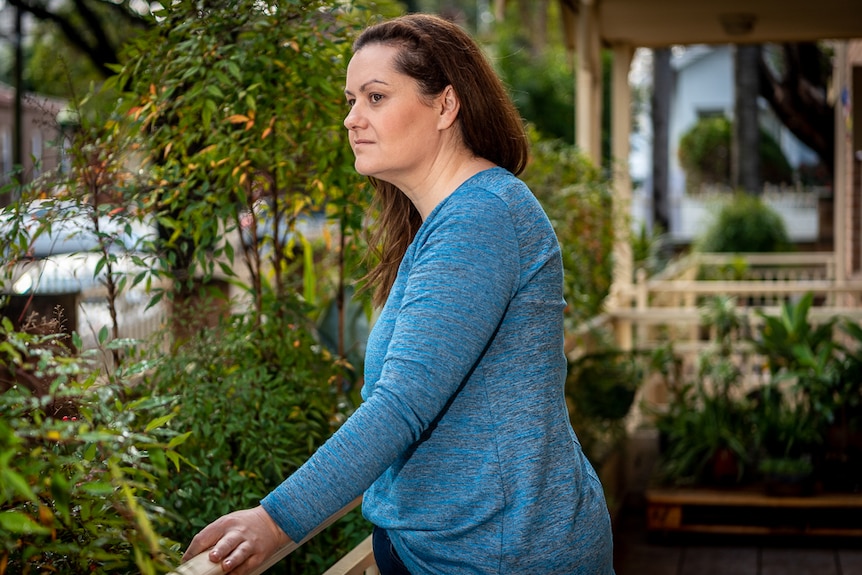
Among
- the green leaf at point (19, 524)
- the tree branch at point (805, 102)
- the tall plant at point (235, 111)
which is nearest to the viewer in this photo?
the green leaf at point (19, 524)

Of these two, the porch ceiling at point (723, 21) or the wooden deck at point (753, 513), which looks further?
the porch ceiling at point (723, 21)

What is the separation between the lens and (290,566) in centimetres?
239

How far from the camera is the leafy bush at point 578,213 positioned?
454 cm

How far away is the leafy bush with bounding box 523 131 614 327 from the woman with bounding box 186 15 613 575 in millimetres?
2751

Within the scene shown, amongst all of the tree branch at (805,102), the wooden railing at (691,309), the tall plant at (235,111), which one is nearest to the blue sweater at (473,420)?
the tall plant at (235,111)

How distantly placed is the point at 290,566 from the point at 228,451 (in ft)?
1.02

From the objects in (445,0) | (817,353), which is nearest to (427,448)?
(817,353)

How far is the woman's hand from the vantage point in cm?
131

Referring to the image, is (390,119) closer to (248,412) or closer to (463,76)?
(463,76)

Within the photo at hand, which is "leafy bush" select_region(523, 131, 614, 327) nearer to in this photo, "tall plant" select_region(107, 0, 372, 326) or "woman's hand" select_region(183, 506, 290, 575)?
"tall plant" select_region(107, 0, 372, 326)

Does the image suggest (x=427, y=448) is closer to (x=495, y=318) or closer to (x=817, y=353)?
(x=495, y=318)

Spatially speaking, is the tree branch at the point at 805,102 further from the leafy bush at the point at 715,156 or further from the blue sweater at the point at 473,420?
the blue sweater at the point at 473,420

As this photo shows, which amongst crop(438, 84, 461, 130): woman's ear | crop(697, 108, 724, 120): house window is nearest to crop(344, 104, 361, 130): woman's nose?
crop(438, 84, 461, 130): woman's ear

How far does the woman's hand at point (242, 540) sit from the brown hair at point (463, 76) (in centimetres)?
62
